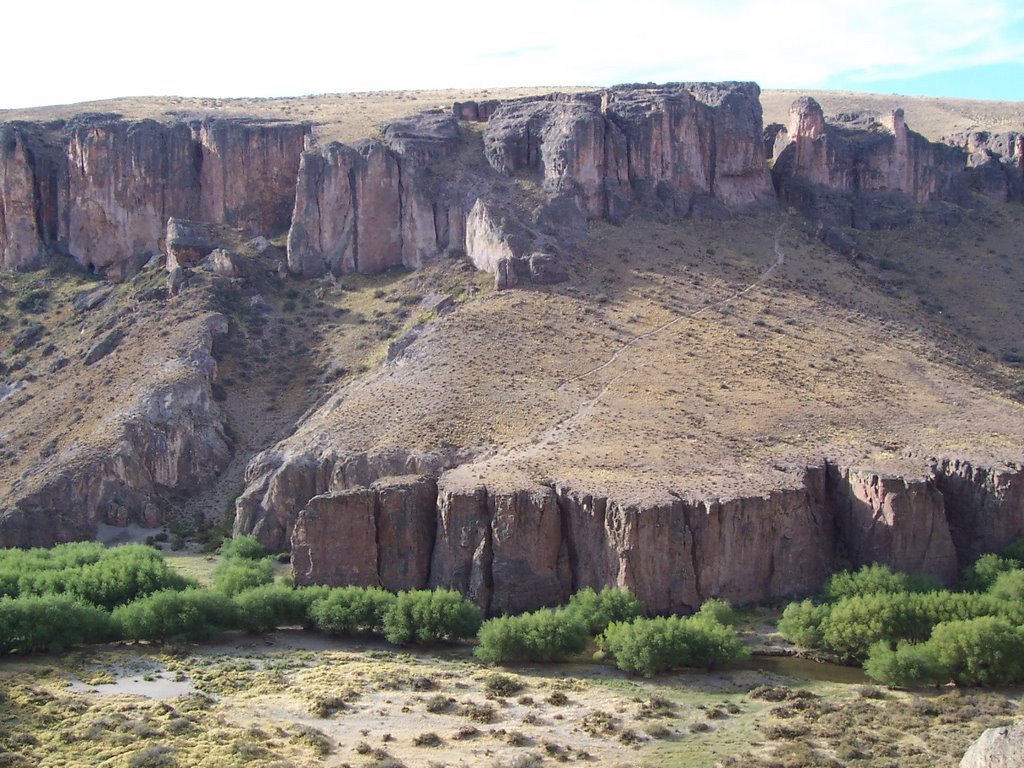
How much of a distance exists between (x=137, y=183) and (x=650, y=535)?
6023 cm

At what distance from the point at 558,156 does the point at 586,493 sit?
122 feet

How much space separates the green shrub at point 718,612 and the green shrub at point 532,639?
5.82m

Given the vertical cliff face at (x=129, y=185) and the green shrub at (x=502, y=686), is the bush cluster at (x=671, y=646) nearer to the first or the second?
the green shrub at (x=502, y=686)

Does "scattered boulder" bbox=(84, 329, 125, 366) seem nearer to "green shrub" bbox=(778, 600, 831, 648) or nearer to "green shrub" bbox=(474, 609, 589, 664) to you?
"green shrub" bbox=(474, 609, 589, 664)

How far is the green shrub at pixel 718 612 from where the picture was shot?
2437 inches

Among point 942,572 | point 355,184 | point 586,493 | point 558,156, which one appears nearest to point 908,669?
point 942,572

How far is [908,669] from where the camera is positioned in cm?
5575

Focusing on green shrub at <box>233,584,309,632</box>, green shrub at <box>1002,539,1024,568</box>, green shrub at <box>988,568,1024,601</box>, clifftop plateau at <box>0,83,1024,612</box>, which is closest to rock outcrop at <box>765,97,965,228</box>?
clifftop plateau at <box>0,83,1024,612</box>

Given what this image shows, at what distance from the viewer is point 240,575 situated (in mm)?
68125

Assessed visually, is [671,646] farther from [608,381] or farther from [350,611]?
[608,381]

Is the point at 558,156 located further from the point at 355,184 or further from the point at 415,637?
the point at 415,637

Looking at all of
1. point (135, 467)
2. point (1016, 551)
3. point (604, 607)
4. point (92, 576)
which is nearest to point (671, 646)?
point (604, 607)

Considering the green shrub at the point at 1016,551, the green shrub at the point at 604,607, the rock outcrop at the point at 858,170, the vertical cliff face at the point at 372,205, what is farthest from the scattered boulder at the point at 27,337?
the green shrub at the point at 1016,551

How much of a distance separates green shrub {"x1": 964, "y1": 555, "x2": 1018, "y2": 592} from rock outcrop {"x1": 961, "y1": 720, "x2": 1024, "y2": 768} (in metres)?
26.1
